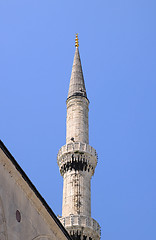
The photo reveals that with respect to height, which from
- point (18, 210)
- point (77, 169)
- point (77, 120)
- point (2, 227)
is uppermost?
point (77, 120)

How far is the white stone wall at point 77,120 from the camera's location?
29581 mm

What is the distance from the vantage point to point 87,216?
26297mm

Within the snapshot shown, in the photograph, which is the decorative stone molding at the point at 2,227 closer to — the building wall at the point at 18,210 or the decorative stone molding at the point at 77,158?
the building wall at the point at 18,210

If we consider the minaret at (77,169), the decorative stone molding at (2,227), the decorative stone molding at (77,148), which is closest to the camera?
the decorative stone molding at (2,227)

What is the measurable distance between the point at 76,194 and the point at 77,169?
6.34 ft

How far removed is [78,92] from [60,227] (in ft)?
71.9

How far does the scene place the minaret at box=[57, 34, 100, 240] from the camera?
2600cm

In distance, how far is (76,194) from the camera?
26734 mm

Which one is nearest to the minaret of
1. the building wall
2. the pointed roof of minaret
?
the pointed roof of minaret

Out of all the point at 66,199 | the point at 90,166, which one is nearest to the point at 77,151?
the point at 90,166

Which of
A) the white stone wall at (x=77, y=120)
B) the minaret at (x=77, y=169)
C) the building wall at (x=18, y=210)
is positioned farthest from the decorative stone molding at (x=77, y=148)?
the building wall at (x=18, y=210)

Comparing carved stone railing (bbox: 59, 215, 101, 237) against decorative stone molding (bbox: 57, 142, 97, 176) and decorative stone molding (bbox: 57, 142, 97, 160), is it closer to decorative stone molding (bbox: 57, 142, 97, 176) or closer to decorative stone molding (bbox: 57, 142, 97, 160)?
decorative stone molding (bbox: 57, 142, 97, 176)

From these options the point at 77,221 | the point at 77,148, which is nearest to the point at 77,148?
the point at 77,148

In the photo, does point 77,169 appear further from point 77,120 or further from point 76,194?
point 77,120
